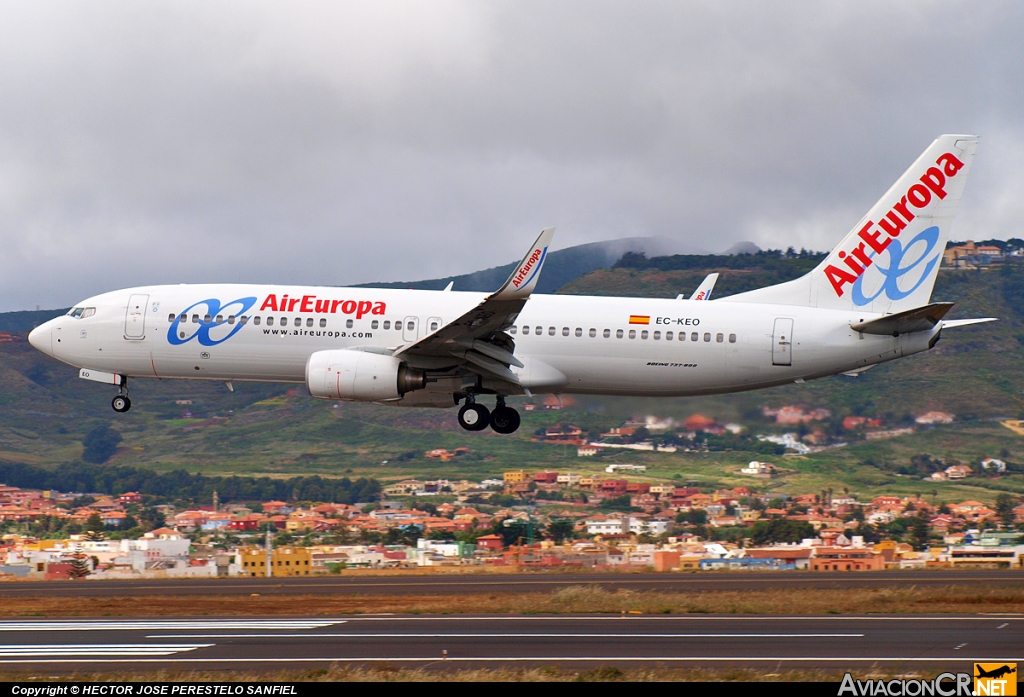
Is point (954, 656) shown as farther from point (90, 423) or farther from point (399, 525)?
point (90, 423)

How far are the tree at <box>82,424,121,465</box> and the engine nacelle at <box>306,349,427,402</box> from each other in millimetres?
91972

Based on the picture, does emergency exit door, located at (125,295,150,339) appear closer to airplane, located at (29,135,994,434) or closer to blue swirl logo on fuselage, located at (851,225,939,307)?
airplane, located at (29,135,994,434)

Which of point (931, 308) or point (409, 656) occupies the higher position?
point (931, 308)

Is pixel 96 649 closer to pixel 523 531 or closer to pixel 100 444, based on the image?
pixel 523 531

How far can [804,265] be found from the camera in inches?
5694

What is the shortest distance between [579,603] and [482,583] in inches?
433

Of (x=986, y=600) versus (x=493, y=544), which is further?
(x=493, y=544)

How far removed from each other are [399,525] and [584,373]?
139ft

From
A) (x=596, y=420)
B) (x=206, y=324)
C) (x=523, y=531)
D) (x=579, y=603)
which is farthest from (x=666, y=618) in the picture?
(x=596, y=420)

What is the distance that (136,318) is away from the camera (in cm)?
4044

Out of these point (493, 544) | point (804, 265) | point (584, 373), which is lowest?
point (493, 544)

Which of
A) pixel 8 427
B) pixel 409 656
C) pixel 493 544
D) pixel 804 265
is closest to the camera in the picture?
pixel 409 656

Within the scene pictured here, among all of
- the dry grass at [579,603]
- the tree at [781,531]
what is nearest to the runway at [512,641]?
the dry grass at [579,603]

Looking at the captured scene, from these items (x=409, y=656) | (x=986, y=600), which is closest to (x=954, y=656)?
(x=409, y=656)
